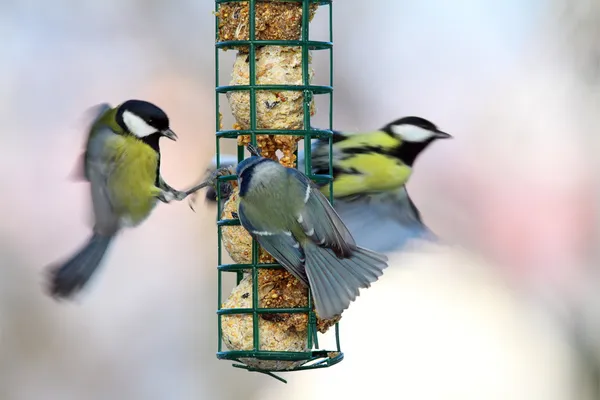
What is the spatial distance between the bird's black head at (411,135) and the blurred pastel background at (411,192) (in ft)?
1.98

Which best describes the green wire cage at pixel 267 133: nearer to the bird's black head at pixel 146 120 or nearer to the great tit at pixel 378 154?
the bird's black head at pixel 146 120

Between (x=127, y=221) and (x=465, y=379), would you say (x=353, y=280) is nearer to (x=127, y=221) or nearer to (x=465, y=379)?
(x=127, y=221)

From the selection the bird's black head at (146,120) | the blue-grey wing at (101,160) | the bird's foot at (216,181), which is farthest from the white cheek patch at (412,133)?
the blue-grey wing at (101,160)

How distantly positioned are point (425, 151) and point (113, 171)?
1409mm

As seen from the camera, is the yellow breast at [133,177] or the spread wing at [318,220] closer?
the spread wing at [318,220]

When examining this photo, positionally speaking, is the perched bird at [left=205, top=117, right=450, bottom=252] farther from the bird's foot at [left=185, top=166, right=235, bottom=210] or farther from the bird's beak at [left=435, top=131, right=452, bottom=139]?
the bird's foot at [left=185, top=166, right=235, bottom=210]

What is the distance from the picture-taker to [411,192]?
660 cm

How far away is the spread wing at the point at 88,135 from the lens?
5363 mm

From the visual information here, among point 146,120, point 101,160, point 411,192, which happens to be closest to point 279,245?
point 146,120

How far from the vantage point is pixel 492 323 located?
7.03m

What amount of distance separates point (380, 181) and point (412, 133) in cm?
28

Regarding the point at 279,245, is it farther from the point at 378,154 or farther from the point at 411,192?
the point at 411,192

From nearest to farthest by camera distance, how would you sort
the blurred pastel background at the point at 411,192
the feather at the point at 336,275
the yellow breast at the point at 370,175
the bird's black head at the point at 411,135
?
the feather at the point at 336,275, the yellow breast at the point at 370,175, the bird's black head at the point at 411,135, the blurred pastel background at the point at 411,192

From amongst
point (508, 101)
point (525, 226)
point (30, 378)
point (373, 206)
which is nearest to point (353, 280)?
point (373, 206)
